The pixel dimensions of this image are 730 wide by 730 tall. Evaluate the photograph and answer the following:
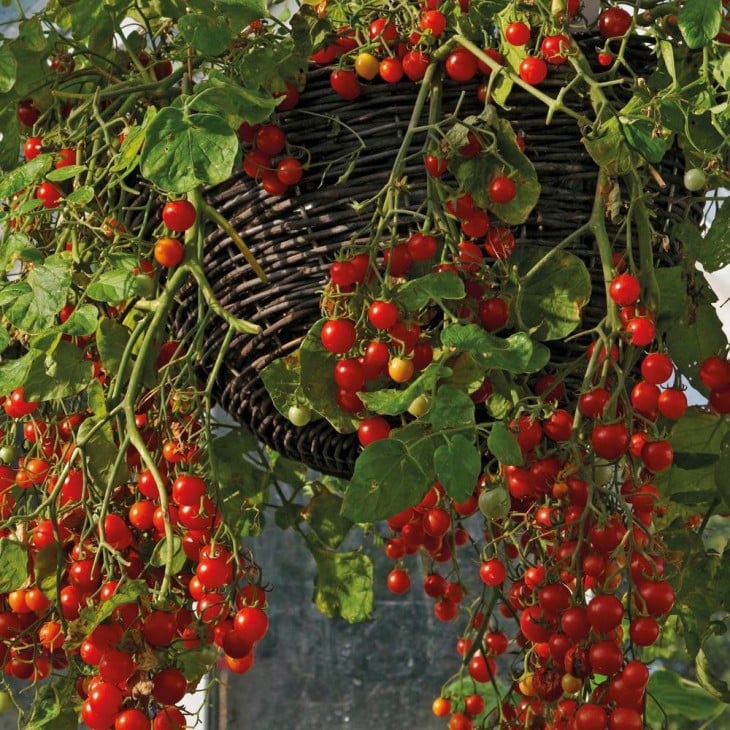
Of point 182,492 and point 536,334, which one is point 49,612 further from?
point 536,334

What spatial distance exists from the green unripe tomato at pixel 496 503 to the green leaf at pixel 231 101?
0.24m

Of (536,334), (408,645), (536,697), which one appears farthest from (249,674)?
(536,334)

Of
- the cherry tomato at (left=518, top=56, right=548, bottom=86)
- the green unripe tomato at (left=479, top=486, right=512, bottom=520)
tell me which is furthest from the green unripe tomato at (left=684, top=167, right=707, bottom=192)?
the green unripe tomato at (left=479, top=486, right=512, bottom=520)

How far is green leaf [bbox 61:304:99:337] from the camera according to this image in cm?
73

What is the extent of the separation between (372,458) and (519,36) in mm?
260

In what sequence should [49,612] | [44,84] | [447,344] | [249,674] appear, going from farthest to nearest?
[249,674], [44,84], [49,612], [447,344]

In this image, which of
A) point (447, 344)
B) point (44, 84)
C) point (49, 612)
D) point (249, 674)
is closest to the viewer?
point (447, 344)

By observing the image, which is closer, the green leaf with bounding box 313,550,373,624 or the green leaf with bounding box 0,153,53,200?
the green leaf with bounding box 0,153,53,200

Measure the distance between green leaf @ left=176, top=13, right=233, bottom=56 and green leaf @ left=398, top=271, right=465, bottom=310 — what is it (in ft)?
0.59

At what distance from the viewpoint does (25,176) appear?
0.77m

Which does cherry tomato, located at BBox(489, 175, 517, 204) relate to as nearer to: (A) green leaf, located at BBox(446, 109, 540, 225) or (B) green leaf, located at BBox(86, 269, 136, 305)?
(A) green leaf, located at BBox(446, 109, 540, 225)

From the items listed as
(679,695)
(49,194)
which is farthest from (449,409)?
(679,695)

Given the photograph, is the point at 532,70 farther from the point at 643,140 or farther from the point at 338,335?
the point at 338,335

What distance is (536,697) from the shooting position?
2.59 ft
